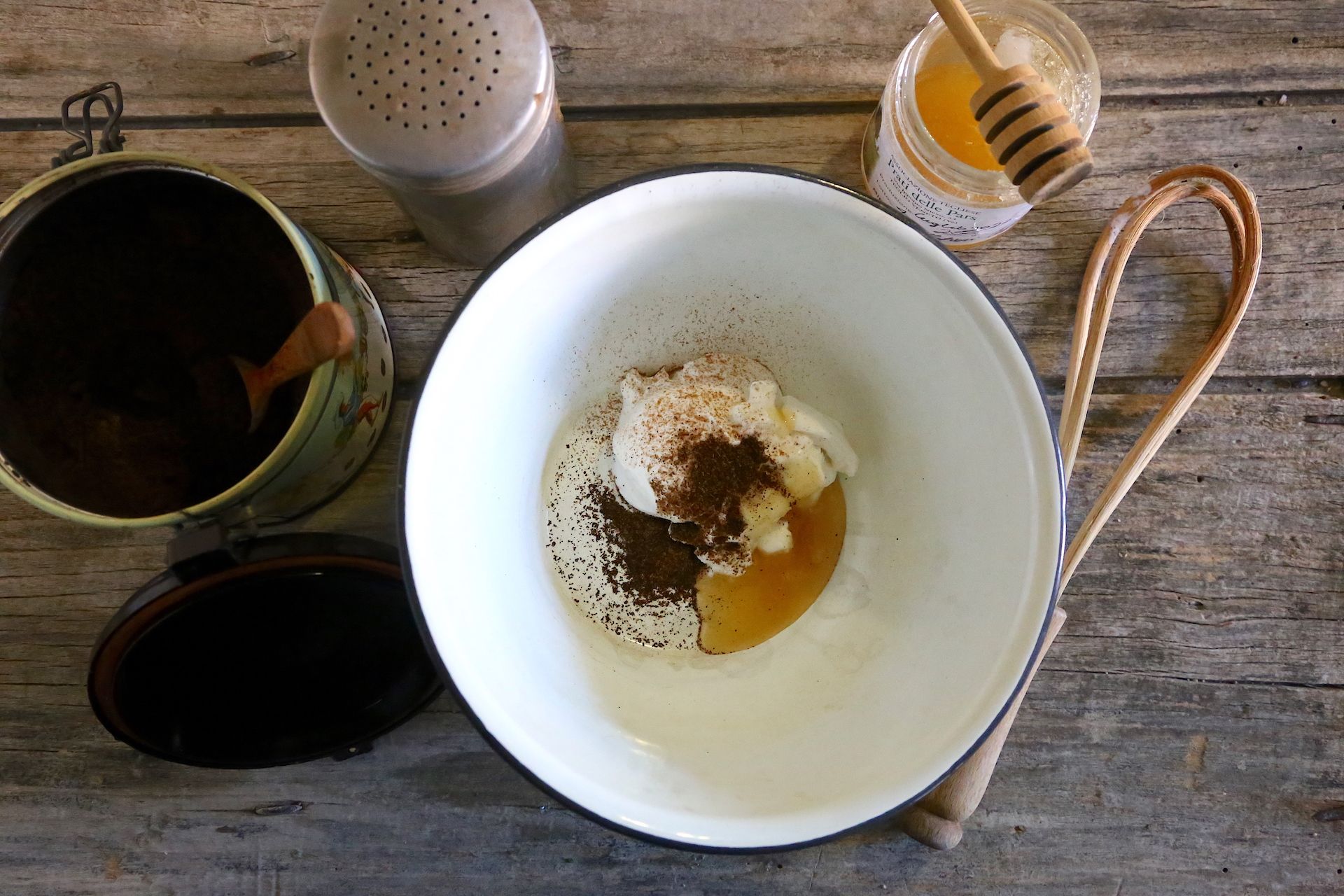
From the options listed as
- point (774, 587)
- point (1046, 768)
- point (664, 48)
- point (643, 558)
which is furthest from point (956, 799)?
point (664, 48)

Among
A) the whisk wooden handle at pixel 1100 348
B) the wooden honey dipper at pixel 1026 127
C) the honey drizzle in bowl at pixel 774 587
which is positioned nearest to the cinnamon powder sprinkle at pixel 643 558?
the honey drizzle in bowl at pixel 774 587

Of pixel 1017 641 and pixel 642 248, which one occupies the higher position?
pixel 642 248

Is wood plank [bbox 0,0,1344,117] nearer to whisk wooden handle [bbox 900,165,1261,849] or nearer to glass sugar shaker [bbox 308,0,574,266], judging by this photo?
whisk wooden handle [bbox 900,165,1261,849]

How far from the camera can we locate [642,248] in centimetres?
64

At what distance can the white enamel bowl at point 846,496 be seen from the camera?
0.56m

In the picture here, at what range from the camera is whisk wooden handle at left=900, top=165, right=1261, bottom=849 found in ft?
2.29

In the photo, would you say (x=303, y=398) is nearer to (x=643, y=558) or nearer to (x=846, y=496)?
(x=643, y=558)

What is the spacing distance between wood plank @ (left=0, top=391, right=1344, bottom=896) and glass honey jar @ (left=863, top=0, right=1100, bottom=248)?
0.27 m

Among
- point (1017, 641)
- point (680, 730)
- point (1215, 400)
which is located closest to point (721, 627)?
point (680, 730)

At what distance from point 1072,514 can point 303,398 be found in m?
0.69

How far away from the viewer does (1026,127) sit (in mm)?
520

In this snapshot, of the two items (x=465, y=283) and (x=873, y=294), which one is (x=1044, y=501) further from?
(x=465, y=283)

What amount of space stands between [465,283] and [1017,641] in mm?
562

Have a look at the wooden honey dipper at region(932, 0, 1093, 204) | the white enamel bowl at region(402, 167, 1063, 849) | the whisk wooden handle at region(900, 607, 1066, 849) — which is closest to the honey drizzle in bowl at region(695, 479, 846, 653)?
the white enamel bowl at region(402, 167, 1063, 849)
